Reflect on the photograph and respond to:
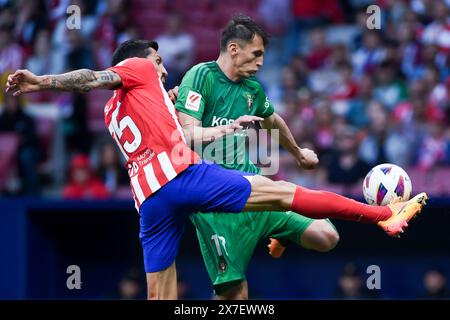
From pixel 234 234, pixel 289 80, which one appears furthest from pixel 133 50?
→ pixel 289 80

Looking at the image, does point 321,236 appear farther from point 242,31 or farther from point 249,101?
point 242,31

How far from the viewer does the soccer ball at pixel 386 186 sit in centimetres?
798

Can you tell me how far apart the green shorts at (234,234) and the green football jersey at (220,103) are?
424 millimetres

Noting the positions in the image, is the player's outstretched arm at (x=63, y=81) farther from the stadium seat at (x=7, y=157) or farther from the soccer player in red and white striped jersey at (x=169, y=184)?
the stadium seat at (x=7, y=157)

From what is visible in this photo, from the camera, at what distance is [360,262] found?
12.4 metres

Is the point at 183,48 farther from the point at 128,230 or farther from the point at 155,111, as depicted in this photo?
the point at 155,111

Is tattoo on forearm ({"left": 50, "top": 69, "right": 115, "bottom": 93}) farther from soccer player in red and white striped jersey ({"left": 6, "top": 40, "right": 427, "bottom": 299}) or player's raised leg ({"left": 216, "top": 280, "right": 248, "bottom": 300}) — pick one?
player's raised leg ({"left": 216, "top": 280, "right": 248, "bottom": 300})

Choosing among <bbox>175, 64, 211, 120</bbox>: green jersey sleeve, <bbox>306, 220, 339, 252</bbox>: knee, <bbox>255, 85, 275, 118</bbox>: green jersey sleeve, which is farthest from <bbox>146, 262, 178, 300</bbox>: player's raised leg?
<bbox>255, 85, 275, 118</bbox>: green jersey sleeve

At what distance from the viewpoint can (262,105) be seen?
8492 millimetres

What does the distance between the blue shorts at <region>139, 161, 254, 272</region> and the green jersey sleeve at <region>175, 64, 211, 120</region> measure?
56cm

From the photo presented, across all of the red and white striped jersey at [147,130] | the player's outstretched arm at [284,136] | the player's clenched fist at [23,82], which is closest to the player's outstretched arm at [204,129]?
the red and white striped jersey at [147,130]
